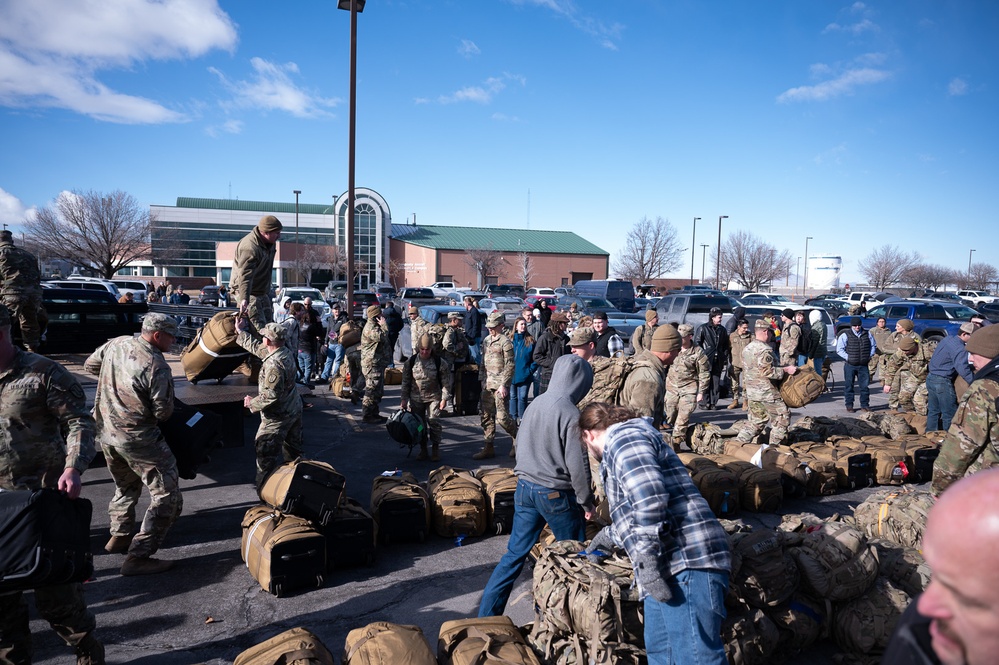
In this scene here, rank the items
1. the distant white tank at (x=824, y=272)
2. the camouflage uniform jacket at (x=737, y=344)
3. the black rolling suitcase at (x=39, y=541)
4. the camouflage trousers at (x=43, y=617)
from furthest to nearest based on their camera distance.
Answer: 1. the distant white tank at (x=824, y=272)
2. the camouflage uniform jacket at (x=737, y=344)
3. the camouflage trousers at (x=43, y=617)
4. the black rolling suitcase at (x=39, y=541)

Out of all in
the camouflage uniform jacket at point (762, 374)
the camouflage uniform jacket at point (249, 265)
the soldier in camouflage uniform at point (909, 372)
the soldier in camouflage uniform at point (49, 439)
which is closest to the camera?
the soldier in camouflage uniform at point (49, 439)

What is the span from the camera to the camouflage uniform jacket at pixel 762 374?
8.26 m

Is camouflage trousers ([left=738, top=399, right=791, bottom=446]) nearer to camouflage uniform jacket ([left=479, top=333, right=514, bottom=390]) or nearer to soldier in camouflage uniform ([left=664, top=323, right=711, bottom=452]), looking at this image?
soldier in camouflage uniform ([left=664, top=323, right=711, bottom=452])

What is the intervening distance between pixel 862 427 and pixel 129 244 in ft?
145

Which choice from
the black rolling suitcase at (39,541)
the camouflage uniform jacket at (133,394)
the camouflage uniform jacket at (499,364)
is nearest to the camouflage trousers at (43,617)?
the black rolling suitcase at (39,541)

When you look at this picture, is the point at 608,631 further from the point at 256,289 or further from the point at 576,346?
the point at 256,289

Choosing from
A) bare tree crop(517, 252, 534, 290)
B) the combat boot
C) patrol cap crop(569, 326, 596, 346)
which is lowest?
the combat boot


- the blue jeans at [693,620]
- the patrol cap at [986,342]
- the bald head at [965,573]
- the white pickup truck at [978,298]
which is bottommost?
the blue jeans at [693,620]

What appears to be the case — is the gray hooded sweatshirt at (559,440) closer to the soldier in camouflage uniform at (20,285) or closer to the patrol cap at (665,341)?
the patrol cap at (665,341)

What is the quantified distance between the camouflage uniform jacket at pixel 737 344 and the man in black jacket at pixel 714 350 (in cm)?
25

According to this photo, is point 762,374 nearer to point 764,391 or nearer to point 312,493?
point 764,391

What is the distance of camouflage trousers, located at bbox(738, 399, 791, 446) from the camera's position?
327 inches

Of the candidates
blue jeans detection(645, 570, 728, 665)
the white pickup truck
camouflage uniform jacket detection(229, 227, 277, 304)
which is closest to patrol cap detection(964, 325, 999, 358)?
blue jeans detection(645, 570, 728, 665)

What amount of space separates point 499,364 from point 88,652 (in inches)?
236
